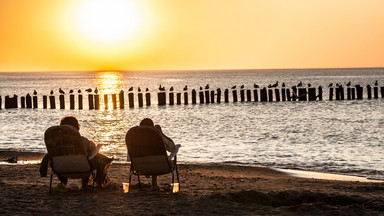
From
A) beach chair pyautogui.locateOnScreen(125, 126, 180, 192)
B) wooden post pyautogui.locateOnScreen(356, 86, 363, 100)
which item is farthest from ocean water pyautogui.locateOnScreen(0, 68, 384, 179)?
beach chair pyautogui.locateOnScreen(125, 126, 180, 192)

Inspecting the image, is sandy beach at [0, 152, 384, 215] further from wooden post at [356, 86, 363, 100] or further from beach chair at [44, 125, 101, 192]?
wooden post at [356, 86, 363, 100]

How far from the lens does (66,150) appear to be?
7875 millimetres

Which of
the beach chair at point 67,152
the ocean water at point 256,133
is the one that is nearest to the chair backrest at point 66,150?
the beach chair at point 67,152

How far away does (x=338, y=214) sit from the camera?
6.94m

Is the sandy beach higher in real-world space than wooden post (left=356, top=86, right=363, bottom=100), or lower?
higher

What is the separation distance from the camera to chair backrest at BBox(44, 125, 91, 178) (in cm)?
780

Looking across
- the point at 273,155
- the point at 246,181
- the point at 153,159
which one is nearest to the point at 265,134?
the point at 273,155

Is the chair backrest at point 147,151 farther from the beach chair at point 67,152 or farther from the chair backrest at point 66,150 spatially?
the chair backrest at point 66,150

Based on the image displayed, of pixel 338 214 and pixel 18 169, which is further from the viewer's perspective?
pixel 18 169

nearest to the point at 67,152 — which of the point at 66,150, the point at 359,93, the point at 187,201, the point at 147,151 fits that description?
the point at 66,150

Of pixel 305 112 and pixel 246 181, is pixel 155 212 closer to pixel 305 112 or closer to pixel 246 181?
pixel 246 181

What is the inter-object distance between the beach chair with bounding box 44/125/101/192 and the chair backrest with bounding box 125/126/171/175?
1.70 ft

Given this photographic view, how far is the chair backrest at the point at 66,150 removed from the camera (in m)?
7.80

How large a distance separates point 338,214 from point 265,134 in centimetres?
1812
